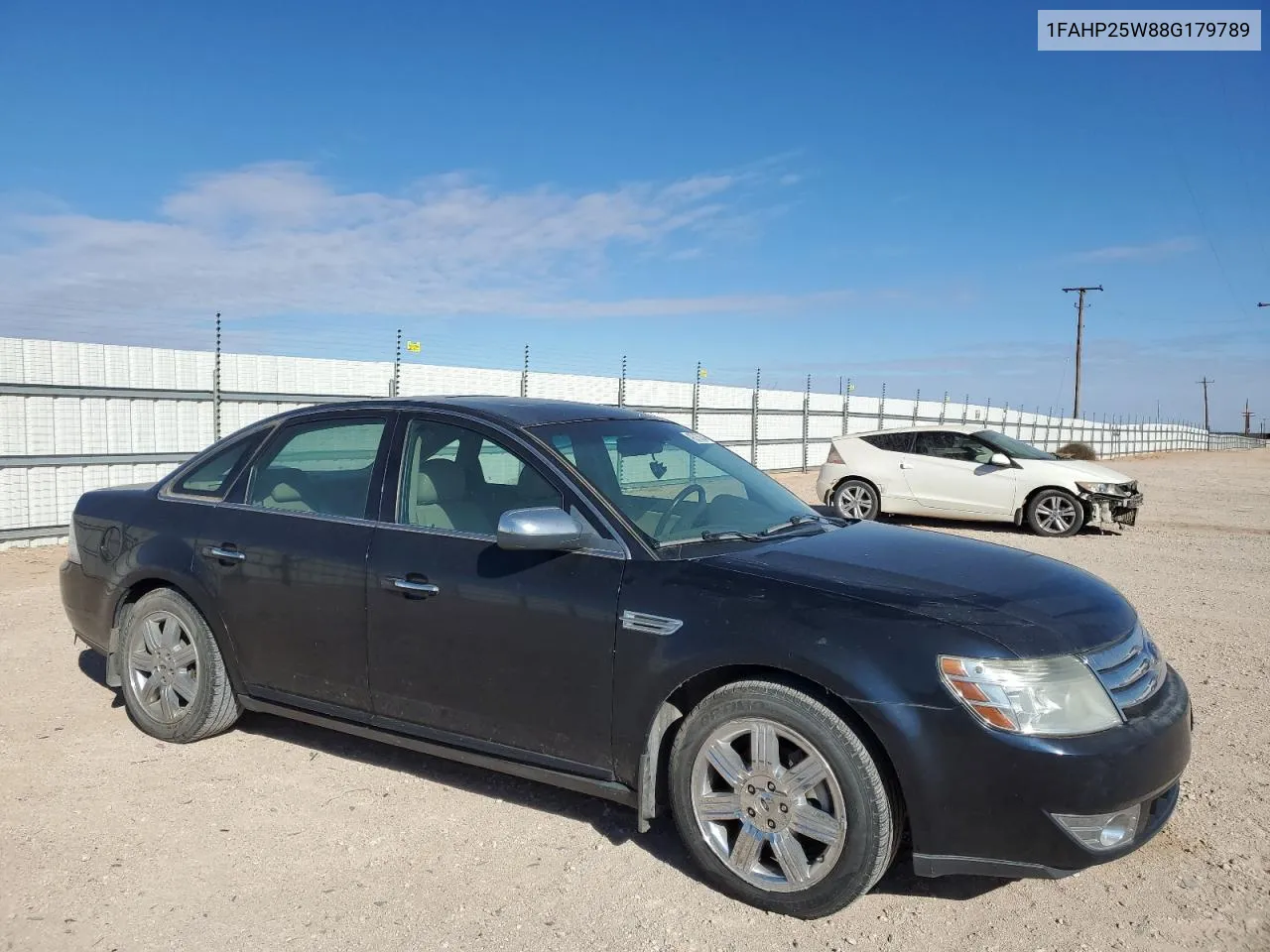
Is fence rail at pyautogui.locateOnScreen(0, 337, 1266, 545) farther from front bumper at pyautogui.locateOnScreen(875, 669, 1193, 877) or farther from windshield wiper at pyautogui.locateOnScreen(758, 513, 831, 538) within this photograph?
front bumper at pyautogui.locateOnScreen(875, 669, 1193, 877)

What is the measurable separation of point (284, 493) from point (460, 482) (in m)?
0.95

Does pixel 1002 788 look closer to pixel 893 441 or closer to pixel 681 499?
pixel 681 499

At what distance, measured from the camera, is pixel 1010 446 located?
1324 centimetres

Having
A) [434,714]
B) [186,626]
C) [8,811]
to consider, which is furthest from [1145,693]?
[8,811]

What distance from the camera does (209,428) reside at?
1197cm

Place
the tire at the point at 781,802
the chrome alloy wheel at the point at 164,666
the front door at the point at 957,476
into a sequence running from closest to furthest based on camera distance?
the tire at the point at 781,802 → the chrome alloy wheel at the point at 164,666 → the front door at the point at 957,476

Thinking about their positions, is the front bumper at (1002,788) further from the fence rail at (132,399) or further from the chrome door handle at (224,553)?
the fence rail at (132,399)

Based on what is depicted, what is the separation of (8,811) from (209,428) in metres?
8.81

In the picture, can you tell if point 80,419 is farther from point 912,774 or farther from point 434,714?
point 912,774

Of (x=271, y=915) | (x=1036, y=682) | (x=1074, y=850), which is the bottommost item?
(x=271, y=915)

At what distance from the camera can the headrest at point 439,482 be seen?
401cm

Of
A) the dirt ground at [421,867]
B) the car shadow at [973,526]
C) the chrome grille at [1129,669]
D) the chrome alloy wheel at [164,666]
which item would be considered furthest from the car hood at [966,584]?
the car shadow at [973,526]

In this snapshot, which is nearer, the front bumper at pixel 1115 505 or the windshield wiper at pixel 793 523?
the windshield wiper at pixel 793 523

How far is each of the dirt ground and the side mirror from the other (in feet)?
3.70
